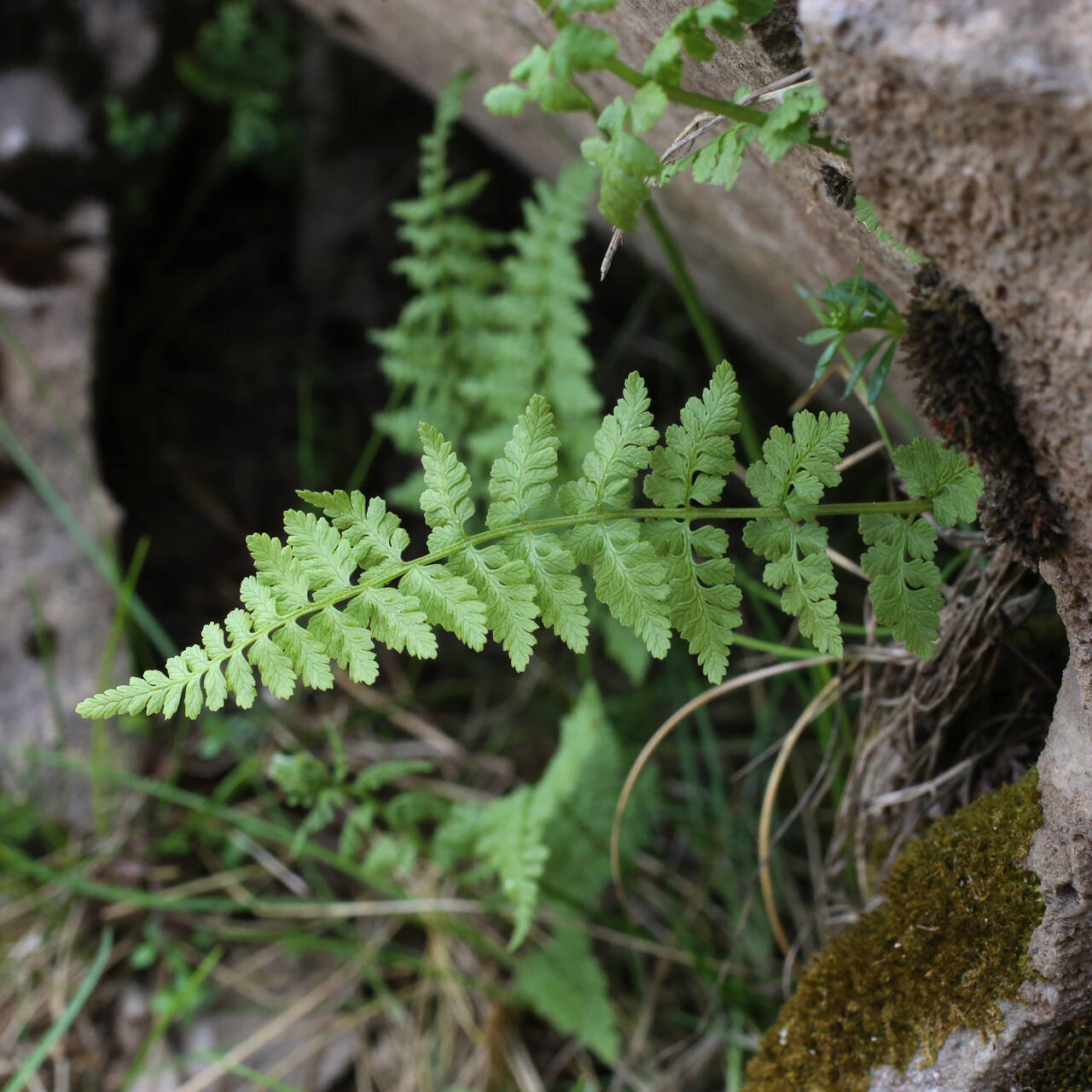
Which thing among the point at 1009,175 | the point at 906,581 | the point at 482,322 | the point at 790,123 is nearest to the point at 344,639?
the point at 906,581

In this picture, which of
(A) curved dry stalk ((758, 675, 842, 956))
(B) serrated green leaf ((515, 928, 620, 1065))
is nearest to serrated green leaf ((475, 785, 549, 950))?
(B) serrated green leaf ((515, 928, 620, 1065))

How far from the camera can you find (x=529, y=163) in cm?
341

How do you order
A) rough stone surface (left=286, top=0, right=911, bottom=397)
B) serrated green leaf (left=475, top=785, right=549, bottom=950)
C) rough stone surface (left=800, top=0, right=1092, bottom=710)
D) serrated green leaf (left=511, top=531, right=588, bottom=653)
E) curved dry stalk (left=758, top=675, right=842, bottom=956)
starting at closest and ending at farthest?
rough stone surface (left=800, top=0, right=1092, bottom=710)
serrated green leaf (left=511, top=531, right=588, bottom=653)
rough stone surface (left=286, top=0, right=911, bottom=397)
curved dry stalk (left=758, top=675, right=842, bottom=956)
serrated green leaf (left=475, top=785, right=549, bottom=950)

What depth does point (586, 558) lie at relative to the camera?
1.53 meters

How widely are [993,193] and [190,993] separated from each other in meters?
2.87

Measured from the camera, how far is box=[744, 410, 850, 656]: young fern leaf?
4.77 feet

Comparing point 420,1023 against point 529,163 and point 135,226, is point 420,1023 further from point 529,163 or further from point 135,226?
point 135,226

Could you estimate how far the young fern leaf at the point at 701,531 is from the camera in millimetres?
1475

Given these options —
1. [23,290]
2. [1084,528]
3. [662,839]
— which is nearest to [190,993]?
[662,839]

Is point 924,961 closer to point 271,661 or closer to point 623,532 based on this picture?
point 623,532

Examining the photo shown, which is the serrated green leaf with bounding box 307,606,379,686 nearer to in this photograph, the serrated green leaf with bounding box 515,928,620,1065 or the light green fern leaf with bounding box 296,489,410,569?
the light green fern leaf with bounding box 296,489,410,569

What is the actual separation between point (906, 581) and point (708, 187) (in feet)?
4.14

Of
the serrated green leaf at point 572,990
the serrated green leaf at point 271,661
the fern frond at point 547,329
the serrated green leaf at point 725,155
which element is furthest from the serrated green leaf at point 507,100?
the serrated green leaf at point 572,990

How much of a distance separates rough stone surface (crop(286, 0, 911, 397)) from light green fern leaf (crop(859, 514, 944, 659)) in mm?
514
